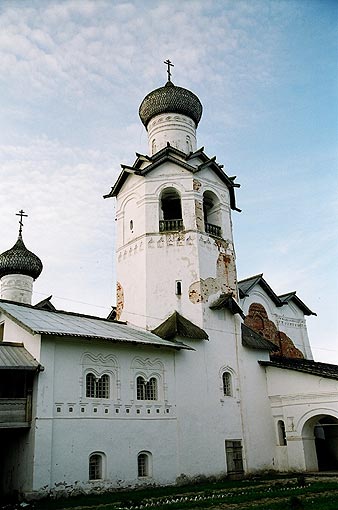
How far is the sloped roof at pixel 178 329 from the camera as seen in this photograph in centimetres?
1628

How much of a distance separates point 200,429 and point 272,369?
3.88 meters

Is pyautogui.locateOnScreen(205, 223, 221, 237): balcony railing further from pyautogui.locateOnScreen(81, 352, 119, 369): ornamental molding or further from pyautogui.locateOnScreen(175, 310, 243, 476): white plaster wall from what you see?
pyautogui.locateOnScreen(81, 352, 119, 369): ornamental molding

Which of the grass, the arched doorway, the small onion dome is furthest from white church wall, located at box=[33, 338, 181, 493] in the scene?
the small onion dome

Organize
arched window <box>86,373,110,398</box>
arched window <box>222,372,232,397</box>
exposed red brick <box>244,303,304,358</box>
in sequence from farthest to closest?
1. exposed red brick <box>244,303,304,358</box>
2. arched window <box>222,372,232,397</box>
3. arched window <box>86,373,110,398</box>

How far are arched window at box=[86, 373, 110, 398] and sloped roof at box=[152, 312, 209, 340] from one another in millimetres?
2774

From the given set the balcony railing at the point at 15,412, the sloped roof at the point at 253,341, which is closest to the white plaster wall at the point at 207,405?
the sloped roof at the point at 253,341

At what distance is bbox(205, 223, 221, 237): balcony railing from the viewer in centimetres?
1917

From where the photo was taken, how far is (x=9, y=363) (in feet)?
40.7

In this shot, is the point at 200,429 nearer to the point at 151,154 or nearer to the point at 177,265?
the point at 177,265

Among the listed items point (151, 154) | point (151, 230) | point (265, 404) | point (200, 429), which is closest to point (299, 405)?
point (265, 404)

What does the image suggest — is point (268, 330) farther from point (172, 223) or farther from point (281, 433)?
point (172, 223)

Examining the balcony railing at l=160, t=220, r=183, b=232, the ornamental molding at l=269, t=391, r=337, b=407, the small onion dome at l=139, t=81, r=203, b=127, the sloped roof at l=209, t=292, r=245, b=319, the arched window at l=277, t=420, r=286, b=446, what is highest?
the small onion dome at l=139, t=81, r=203, b=127

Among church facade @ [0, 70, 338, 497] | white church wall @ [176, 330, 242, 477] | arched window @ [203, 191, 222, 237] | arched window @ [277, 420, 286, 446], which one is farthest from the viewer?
arched window @ [203, 191, 222, 237]

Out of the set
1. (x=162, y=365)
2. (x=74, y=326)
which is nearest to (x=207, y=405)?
(x=162, y=365)
